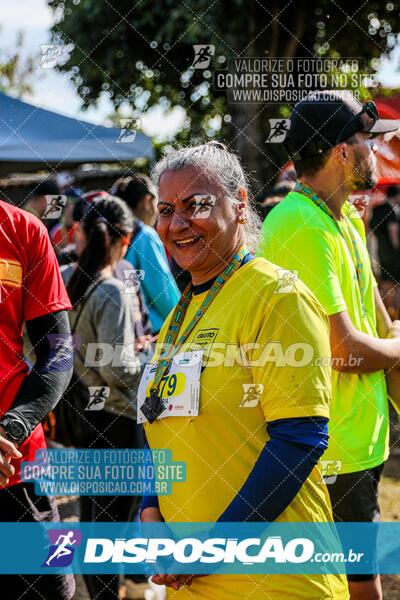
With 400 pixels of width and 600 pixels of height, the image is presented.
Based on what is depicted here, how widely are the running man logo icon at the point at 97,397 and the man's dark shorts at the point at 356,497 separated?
1.38 meters

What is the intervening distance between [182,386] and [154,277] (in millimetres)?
2274

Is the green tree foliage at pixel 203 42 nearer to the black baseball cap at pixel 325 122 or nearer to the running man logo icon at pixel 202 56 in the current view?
the running man logo icon at pixel 202 56

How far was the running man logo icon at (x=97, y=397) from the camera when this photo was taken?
3279 millimetres

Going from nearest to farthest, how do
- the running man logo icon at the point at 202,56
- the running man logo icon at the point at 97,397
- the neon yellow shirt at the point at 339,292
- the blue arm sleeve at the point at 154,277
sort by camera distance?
1. the neon yellow shirt at the point at 339,292
2. the running man logo icon at the point at 97,397
3. the blue arm sleeve at the point at 154,277
4. the running man logo icon at the point at 202,56

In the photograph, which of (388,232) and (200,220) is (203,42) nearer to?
(388,232)

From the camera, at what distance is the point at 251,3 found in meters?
9.22

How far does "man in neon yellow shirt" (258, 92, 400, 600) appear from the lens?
2.14 m

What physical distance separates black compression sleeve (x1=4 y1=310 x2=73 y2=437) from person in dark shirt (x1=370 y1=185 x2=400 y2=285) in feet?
19.4

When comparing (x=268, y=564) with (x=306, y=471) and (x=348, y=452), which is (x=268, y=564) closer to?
(x=306, y=471)

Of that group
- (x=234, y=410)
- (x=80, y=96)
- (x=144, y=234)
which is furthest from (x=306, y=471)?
(x=80, y=96)

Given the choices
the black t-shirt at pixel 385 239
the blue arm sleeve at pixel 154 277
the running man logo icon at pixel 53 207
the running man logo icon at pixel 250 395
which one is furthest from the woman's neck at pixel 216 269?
the black t-shirt at pixel 385 239

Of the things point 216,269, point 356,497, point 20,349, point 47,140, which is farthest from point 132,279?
point 47,140

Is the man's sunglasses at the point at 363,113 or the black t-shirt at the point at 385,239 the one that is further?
the black t-shirt at the point at 385,239

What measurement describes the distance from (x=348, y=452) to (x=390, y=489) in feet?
9.99
